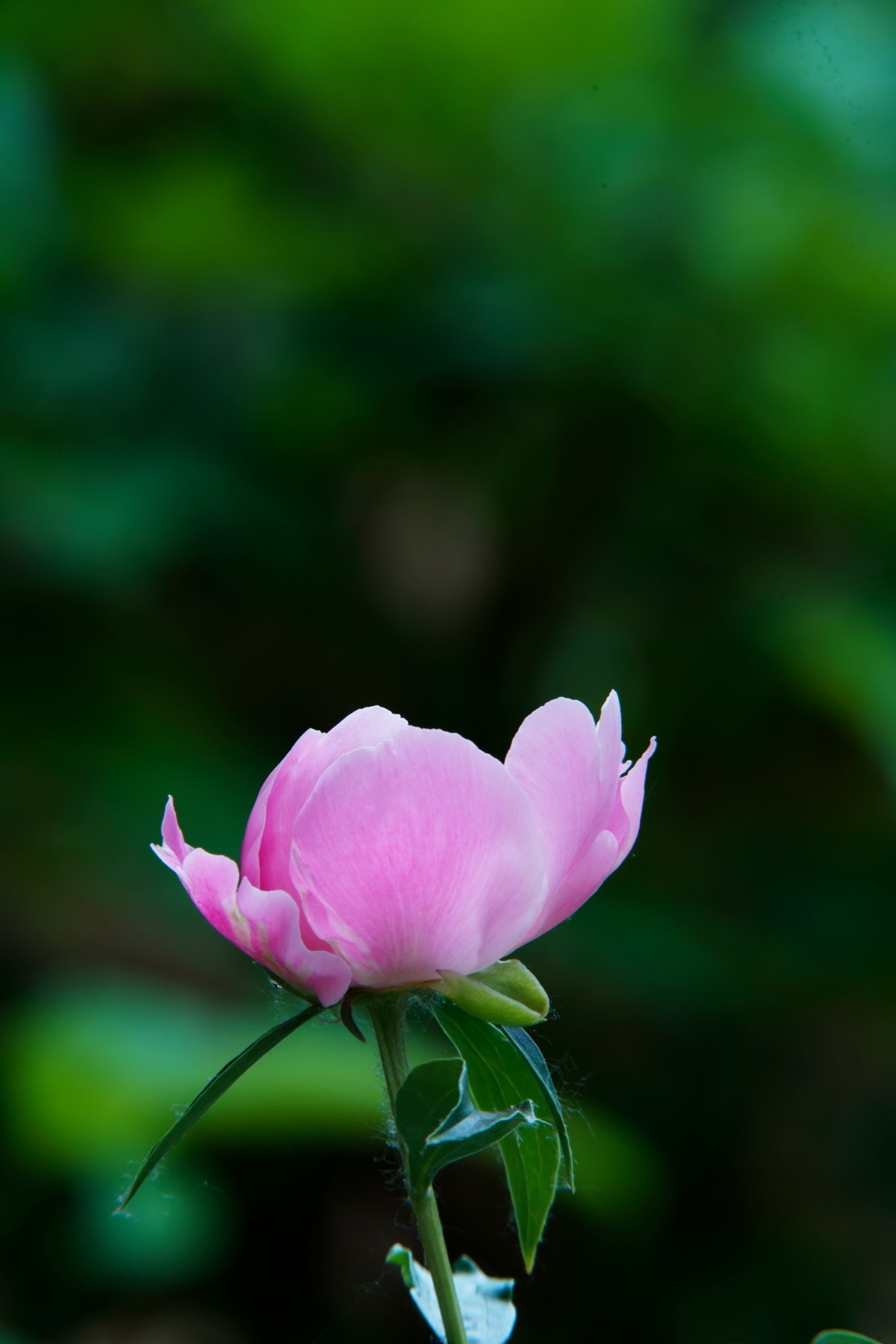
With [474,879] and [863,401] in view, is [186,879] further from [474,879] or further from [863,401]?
[863,401]

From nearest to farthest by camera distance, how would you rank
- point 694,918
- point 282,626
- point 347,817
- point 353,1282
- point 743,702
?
point 347,817 < point 353,1282 < point 694,918 < point 743,702 < point 282,626

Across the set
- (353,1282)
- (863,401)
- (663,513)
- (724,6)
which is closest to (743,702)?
(663,513)

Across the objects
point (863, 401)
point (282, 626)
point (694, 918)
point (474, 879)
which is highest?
point (863, 401)

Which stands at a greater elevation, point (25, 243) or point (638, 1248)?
point (25, 243)

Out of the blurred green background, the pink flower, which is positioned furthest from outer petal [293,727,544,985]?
the blurred green background

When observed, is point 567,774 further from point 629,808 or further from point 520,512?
point 520,512

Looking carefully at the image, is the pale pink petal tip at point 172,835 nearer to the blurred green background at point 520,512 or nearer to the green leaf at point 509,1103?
the green leaf at point 509,1103

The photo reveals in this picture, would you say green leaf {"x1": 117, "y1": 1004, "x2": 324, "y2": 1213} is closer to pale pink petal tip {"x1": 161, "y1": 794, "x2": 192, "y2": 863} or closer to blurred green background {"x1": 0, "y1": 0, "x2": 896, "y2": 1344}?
pale pink petal tip {"x1": 161, "y1": 794, "x2": 192, "y2": 863}
